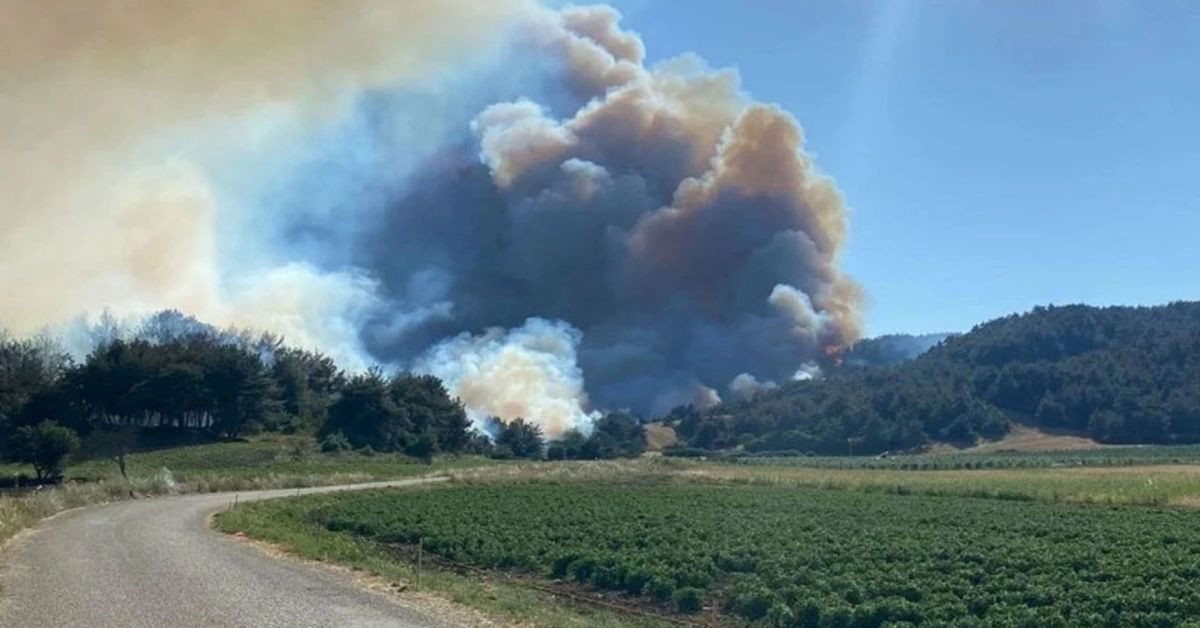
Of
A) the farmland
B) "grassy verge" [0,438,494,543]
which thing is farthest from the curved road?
the farmland

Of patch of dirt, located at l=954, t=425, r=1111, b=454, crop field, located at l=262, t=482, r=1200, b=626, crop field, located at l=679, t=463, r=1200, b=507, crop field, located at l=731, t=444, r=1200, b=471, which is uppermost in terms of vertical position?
patch of dirt, located at l=954, t=425, r=1111, b=454

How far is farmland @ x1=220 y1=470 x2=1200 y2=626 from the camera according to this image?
18.5 meters

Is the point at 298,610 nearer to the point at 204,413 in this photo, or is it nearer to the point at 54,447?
the point at 54,447

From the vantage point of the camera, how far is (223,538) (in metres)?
27.6

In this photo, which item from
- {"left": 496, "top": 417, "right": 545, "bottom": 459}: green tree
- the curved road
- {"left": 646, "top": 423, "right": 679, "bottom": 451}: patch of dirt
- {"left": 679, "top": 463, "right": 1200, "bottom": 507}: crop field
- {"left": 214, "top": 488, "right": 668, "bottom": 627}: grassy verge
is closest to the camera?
the curved road

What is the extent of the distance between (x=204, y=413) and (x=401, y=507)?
52724 mm

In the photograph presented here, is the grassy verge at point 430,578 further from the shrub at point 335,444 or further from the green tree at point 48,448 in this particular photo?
the shrub at point 335,444

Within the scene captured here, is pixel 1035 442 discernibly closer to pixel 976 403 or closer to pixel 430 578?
pixel 976 403

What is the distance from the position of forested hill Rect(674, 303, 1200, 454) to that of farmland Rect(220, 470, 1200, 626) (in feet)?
253

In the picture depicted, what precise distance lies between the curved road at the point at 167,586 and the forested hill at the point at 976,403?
9949cm

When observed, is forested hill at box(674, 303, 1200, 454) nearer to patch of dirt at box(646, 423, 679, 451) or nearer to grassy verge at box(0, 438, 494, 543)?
patch of dirt at box(646, 423, 679, 451)

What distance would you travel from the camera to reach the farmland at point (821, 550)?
730 inches

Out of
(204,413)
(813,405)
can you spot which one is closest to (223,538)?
A: (204,413)

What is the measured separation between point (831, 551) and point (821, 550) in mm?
308
